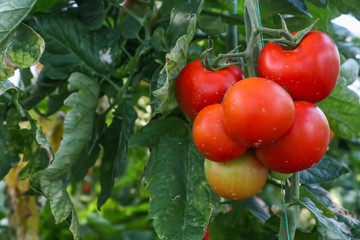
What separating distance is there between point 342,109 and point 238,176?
30 cm

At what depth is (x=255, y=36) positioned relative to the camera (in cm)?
57

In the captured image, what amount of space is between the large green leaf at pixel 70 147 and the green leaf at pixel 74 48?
0.21 feet

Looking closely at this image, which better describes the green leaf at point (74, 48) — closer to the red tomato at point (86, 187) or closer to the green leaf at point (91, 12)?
the green leaf at point (91, 12)

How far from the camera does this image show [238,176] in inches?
22.2

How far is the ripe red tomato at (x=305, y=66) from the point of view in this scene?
542mm

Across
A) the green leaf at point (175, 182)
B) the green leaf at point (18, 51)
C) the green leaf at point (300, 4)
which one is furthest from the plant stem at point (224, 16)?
the green leaf at point (18, 51)

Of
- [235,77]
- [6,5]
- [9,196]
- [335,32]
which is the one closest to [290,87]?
[235,77]

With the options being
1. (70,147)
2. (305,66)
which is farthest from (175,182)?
(305,66)

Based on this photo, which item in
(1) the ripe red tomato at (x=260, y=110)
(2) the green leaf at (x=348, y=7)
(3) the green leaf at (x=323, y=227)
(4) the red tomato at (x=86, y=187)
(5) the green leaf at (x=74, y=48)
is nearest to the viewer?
(1) the ripe red tomato at (x=260, y=110)

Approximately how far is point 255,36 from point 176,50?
0.32ft

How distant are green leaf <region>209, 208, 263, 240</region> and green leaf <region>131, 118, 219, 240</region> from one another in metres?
0.20

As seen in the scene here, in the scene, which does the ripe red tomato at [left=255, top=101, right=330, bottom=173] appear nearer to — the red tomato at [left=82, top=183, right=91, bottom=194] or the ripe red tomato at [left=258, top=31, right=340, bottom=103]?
the ripe red tomato at [left=258, top=31, right=340, bottom=103]

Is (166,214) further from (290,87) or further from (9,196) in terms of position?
(9,196)

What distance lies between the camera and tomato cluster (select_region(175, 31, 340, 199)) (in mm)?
506
